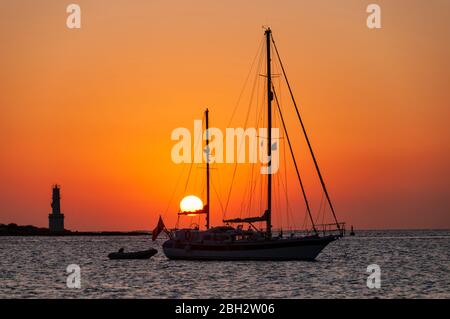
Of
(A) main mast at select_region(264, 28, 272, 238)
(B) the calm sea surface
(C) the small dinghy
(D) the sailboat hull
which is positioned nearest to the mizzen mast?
(A) main mast at select_region(264, 28, 272, 238)

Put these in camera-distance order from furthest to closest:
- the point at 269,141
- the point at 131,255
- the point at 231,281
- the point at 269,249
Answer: the point at 131,255
the point at 269,249
the point at 269,141
the point at 231,281

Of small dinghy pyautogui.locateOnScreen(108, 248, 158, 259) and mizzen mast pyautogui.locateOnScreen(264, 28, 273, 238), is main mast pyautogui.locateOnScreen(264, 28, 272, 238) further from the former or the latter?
small dinghy pyautogui.locateOnScreen(108, 248, 158, 259)

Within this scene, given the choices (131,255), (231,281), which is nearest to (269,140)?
(231,281)

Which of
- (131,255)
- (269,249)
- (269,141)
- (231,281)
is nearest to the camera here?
(231,281)

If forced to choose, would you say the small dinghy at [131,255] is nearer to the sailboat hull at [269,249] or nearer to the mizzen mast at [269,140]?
the sailboat hull at [269,249]

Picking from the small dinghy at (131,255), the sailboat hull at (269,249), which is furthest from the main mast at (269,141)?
the small dinghy at (131,255)

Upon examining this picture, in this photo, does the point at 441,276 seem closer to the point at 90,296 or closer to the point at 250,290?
the point at 250,290

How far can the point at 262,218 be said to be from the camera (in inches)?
2842

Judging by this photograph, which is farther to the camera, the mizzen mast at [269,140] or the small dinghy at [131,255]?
the small dinghy at [131,255]

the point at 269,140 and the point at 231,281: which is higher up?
the point at 269,140

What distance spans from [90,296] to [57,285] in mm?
9227

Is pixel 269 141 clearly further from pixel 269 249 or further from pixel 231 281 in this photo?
pixel 231 281
